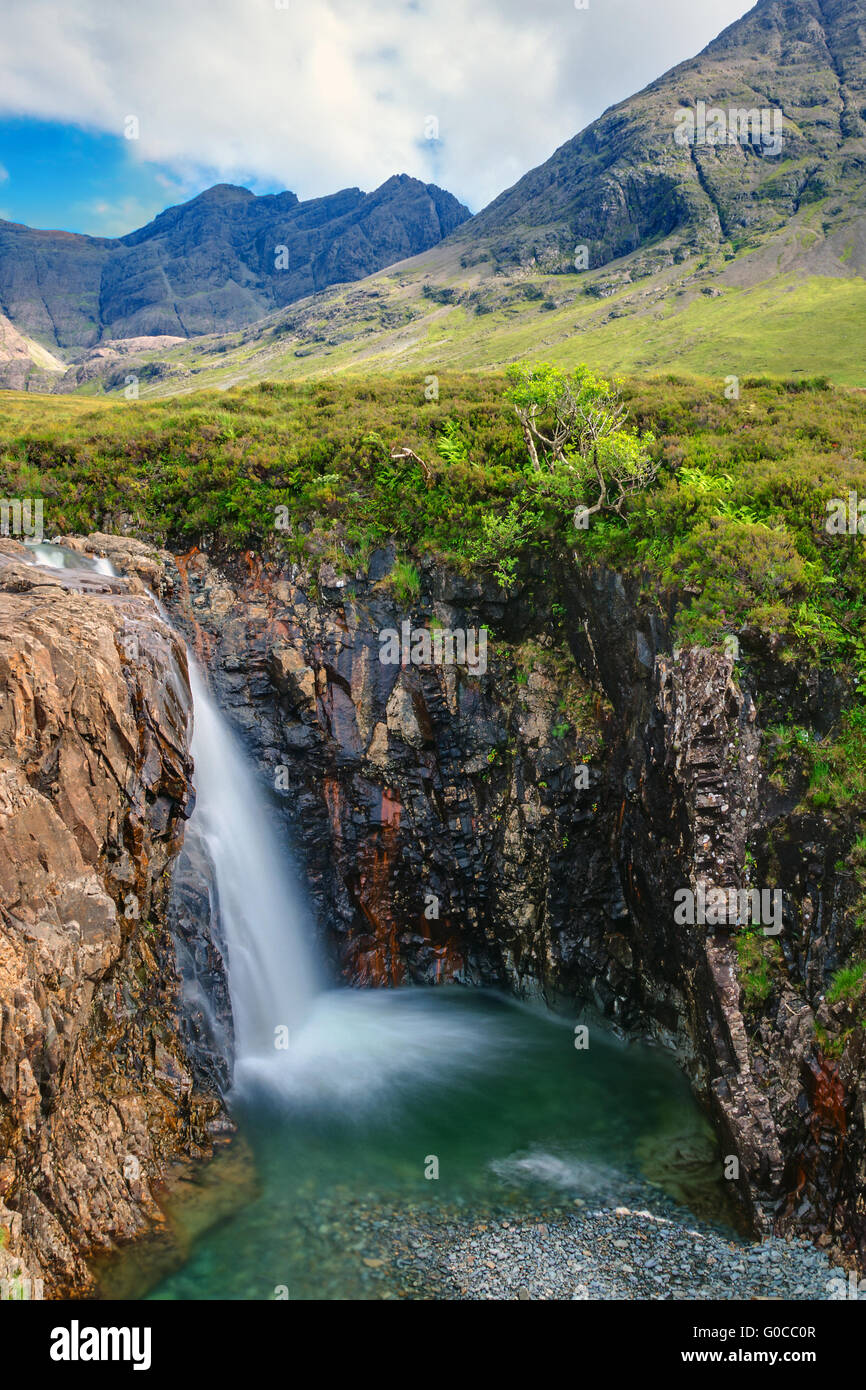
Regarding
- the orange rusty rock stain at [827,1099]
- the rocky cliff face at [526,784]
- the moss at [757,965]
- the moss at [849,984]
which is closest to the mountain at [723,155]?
the rocky cliff face at [526,784]

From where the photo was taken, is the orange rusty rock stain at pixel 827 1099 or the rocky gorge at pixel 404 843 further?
the orange rusty rock stain at pixel 827 1099

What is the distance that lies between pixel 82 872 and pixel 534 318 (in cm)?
14035

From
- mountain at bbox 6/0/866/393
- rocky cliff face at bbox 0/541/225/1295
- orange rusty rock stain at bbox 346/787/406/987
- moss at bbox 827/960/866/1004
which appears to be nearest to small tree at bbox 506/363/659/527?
orange rusty rock stain at bbox 346/787/406/987

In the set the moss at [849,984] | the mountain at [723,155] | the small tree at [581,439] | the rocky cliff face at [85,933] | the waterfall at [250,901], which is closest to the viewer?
the rocky cliff face at [85,933]

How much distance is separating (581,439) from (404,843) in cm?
1328

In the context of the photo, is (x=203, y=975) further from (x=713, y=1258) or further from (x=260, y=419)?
(x=260, y=419)

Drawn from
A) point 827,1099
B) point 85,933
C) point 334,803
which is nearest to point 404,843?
point 334,803

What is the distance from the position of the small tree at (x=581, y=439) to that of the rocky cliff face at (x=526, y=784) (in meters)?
2.75

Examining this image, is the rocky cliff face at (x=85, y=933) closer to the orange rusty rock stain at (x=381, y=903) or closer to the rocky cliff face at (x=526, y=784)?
the rocky cliff face at (x=526, y=784)

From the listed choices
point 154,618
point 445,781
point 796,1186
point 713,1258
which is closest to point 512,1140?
point 713,1258

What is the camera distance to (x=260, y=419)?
2909cm

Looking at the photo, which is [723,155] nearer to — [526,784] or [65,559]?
[526,784]

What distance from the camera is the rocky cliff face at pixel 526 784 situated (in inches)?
617

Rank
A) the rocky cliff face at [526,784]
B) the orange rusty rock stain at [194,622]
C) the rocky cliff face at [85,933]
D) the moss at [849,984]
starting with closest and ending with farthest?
1. the rocky cliff face at [85,933]
2. the moss at [849,984]
3. the rocky cliff face at [526,784]
4. the orange rusty rock stain at [194,622]
